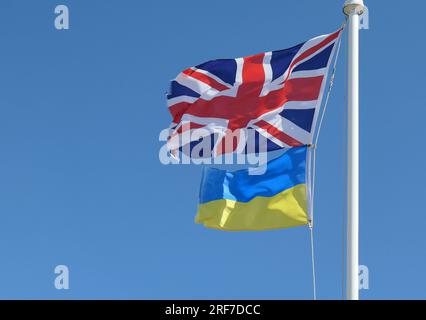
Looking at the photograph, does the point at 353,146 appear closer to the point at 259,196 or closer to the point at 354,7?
the point at 259,196

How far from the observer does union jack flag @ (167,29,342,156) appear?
18.1 metres

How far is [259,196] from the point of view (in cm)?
1791

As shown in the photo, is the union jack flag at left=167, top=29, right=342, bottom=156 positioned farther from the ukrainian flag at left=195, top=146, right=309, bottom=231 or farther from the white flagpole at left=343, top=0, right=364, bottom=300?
the white flagpole at left=343, top=0, right=364, bottom=300

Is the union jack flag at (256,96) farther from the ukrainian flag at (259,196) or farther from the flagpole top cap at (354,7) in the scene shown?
the flagpole top cap at (354,7)

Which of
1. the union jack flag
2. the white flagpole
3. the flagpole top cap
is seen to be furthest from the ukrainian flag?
the flagpole top cap

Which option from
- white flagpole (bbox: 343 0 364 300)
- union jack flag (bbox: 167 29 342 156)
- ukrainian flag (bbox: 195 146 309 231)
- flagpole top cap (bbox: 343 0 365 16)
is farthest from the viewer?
union jack flag (bbox: 167 29 342 156)

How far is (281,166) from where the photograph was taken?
17984 millimetres

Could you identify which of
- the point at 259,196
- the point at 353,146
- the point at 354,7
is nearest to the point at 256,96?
the point at 259,196

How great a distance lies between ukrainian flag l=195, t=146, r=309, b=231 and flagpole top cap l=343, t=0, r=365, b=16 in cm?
305

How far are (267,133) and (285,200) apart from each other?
68.9 inches

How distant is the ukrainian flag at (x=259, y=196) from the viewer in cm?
1744
